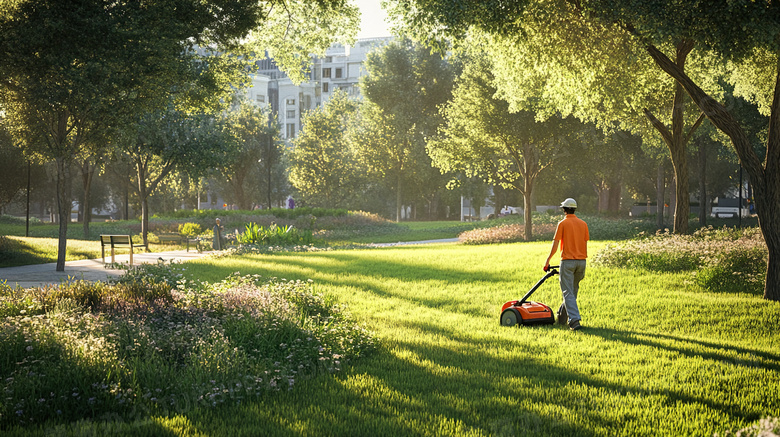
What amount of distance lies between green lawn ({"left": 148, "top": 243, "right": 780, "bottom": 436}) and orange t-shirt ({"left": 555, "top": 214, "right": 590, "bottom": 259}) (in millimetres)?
1183

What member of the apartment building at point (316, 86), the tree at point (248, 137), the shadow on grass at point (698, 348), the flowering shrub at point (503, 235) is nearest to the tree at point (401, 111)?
the tree at point (248, 137)

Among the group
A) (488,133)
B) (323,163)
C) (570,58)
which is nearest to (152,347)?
(570,58)

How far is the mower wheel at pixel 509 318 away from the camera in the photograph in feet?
30.4

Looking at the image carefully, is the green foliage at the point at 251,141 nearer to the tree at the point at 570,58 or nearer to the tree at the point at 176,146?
the tree at the point at 176,146

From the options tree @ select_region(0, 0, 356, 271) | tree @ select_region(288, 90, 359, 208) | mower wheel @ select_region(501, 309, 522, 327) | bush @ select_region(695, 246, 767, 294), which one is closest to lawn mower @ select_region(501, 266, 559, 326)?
mower wheel @ select_region(501, 309, 522, 327)

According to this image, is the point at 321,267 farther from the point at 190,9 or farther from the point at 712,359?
the point at 712,359

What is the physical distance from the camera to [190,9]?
46.1 feet

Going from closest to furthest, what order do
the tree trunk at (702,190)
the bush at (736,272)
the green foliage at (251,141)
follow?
the bush at (736,272)
the tree trunk at (702,190)
the green foliage at (251,141)

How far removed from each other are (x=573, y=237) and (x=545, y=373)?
286 cm

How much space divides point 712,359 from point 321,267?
37.3ft

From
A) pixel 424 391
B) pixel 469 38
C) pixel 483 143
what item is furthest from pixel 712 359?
pixel 483 143

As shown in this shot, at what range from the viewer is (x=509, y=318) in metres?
9.33

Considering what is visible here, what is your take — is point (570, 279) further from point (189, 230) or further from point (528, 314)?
point (189, 230)

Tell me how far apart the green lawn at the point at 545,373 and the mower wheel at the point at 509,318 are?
268mm
